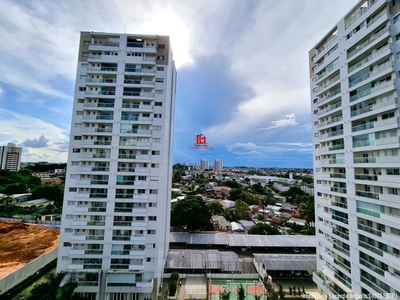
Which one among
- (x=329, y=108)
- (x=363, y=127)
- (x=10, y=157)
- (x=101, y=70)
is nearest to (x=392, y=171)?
(x=363, y=127)

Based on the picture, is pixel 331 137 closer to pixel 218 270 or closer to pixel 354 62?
pixel 354 62

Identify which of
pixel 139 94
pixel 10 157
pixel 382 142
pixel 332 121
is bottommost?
pixel 382 142

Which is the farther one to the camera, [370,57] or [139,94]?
[139,94]

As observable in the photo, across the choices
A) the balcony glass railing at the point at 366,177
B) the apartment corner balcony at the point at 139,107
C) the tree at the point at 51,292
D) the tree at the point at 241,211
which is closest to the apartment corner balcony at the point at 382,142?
the balcony glass railing at the point at 366,177

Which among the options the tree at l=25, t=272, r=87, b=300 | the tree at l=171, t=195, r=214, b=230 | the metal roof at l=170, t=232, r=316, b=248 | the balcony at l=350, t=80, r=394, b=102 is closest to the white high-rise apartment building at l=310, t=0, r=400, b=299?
the balcony at l=350, t=80, r=394, b=102

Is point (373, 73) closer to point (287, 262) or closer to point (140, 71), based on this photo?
point (140, 71)

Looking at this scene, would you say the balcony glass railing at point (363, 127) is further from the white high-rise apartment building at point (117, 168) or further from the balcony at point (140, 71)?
the balcony at point (140, 71)
